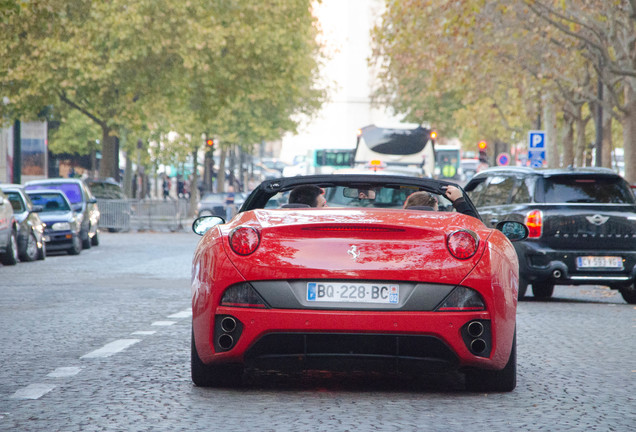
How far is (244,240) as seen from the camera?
24.3ft

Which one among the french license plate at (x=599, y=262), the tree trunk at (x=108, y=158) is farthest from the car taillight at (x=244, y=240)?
the tree trunk at (x=108, y=158)

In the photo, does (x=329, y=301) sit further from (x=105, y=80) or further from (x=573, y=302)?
(x=105, y=80)

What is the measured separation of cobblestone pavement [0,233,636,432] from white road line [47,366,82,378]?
0.01 m

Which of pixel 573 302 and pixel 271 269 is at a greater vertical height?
pixel 271 269

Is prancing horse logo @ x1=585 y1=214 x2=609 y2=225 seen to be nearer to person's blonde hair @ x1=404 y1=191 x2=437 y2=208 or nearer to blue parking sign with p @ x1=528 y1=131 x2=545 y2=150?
person's blonde hair @ x1=404 y1=191 x2=437 y2=208

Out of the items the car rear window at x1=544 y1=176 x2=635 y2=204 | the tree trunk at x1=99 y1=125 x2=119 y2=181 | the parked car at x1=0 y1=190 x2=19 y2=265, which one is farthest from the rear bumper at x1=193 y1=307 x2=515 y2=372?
the tree trunk at x1=99 y1=125 x2=119 y2=181

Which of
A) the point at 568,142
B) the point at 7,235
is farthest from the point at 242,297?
the point at 568,142

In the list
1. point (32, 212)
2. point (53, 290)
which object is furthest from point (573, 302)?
point (32, 212)

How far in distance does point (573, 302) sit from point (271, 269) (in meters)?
10.2

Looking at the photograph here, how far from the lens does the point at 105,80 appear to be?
44.4m

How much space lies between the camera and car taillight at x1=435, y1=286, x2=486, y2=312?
7277 millimetres

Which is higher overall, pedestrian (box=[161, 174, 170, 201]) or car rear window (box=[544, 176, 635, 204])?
car rear window (box=[544, 176, 635, 204])

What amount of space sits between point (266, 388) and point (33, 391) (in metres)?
1.34

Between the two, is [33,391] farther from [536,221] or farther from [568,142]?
[568,142]
